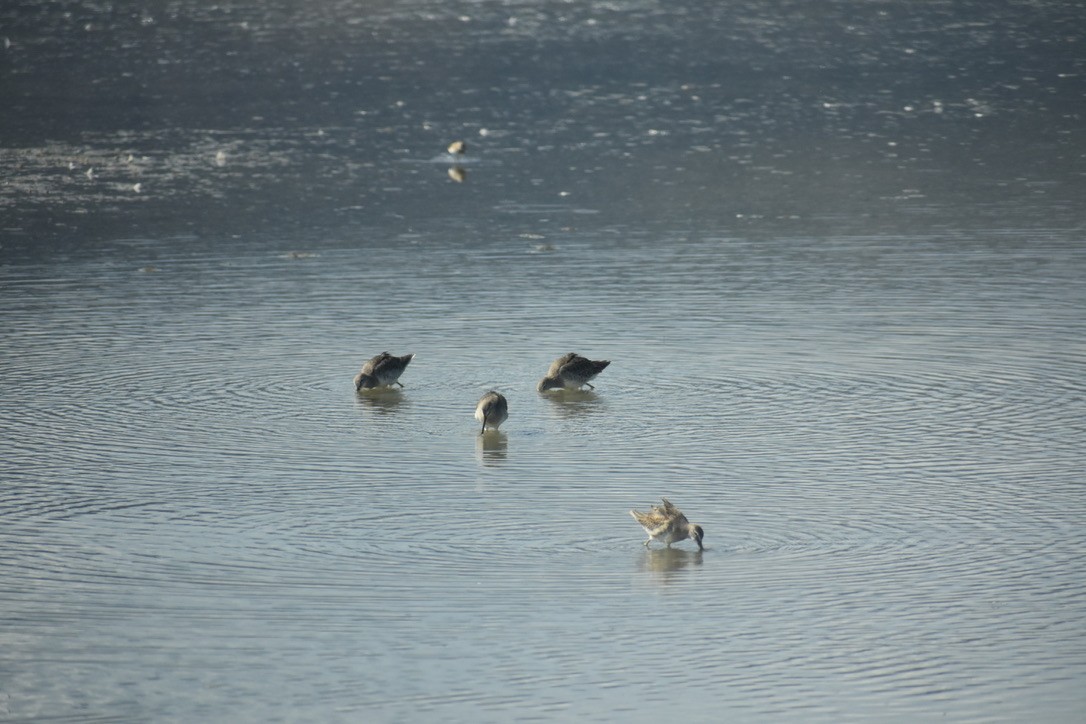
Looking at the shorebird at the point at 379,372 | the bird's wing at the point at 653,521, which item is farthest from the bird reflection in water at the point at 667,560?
the shorebird at the point at 379,372

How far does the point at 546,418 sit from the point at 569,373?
2.20 ft

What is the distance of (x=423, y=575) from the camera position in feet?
33.2

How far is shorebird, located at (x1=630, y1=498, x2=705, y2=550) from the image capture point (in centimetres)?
1035

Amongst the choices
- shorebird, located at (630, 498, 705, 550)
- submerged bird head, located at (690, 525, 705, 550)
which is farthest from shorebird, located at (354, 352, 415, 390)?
submerged bird head, located at (690, 525, 705, 550)

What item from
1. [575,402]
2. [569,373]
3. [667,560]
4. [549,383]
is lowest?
[667,560]

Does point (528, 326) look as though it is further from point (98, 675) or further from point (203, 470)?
point (98, 675)

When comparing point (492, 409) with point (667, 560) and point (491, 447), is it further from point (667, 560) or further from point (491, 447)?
point (667, 560)

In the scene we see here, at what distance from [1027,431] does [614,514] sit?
409cm

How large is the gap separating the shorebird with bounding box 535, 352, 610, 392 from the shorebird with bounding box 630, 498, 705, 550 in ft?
14.9

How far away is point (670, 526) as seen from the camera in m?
10.3

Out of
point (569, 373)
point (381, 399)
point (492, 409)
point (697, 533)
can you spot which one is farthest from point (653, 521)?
point (381, 399)

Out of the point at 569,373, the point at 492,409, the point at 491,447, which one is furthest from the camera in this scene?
the point at 569,373

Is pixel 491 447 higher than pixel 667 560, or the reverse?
pixel 491 447

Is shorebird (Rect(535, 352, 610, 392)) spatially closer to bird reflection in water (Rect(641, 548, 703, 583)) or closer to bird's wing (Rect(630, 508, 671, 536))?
bird's wing (Rect(630, 508, 671, 536))
